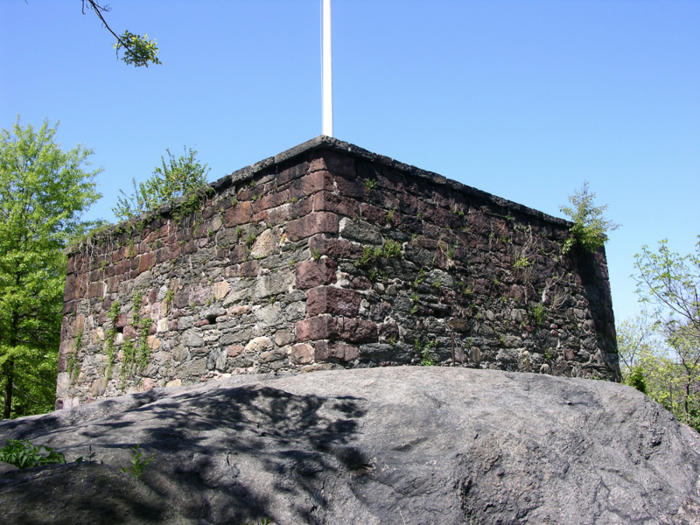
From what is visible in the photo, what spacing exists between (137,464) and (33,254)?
12.0 m

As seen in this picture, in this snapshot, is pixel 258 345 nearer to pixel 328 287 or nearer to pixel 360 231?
pixel 328 287

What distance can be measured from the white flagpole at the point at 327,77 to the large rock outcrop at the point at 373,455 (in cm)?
303

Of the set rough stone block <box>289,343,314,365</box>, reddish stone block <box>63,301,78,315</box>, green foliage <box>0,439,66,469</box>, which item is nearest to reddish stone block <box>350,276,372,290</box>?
rough stone block <box>289,343,314,365</box>

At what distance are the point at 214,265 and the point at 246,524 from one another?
4.56 meters

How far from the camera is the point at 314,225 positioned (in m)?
5.96

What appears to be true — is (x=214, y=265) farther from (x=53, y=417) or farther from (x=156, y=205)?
(x=53, y=417)

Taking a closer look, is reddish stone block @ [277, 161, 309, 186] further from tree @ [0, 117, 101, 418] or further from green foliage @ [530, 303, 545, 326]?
tree @ [0, 117, 101, 418]

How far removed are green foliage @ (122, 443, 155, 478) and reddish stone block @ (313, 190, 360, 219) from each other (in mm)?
3474

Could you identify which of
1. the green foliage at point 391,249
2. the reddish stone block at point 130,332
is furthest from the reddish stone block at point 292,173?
the reddish stone block at point 130,332

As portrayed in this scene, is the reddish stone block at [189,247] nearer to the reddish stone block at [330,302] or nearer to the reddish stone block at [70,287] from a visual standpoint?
the reddish stone block at [330,302]

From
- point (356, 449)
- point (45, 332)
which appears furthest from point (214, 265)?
point (45, 332)

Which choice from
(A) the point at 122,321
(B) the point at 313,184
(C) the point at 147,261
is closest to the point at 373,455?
(B) the point at 313,184

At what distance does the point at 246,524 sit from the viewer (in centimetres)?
265

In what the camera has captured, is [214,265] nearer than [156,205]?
Yes
